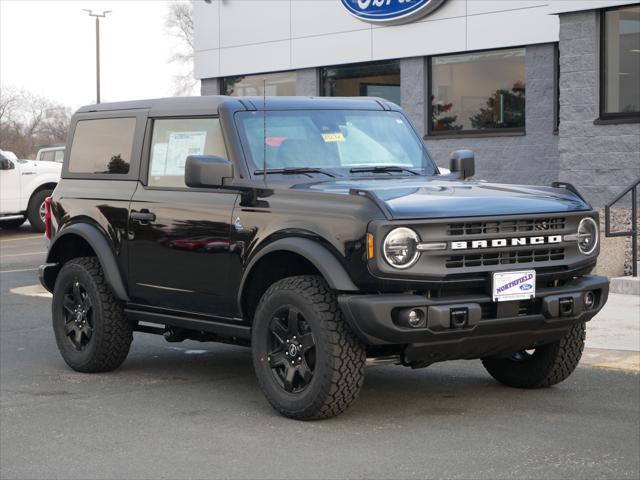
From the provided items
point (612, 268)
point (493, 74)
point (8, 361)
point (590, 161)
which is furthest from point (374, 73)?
point (8, 361)

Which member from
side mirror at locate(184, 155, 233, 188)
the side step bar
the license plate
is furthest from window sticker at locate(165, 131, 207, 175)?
the license plate

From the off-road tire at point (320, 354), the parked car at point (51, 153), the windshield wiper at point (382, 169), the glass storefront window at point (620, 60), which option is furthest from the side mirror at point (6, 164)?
the off-road tire at point (320, 354)

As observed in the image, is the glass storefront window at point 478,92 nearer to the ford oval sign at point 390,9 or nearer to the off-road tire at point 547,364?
the ford oval sign at point 390,9

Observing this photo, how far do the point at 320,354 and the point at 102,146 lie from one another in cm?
305

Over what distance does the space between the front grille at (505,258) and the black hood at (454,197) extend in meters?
0.23

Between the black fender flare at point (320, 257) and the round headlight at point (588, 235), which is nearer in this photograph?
the black fender flare at point (320, 257)

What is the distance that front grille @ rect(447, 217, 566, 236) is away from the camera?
6898 millimetres

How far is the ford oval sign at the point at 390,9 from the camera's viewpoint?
2211cm

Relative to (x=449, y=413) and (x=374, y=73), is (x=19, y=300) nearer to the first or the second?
(x=449, y=413)

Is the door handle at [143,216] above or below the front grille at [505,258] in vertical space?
above

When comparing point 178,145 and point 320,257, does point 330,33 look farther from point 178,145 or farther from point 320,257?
point 320,257

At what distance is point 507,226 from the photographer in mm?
7059

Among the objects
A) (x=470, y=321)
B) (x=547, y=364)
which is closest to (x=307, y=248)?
(x=470, y=321)

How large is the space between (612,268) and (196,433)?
7.51m
